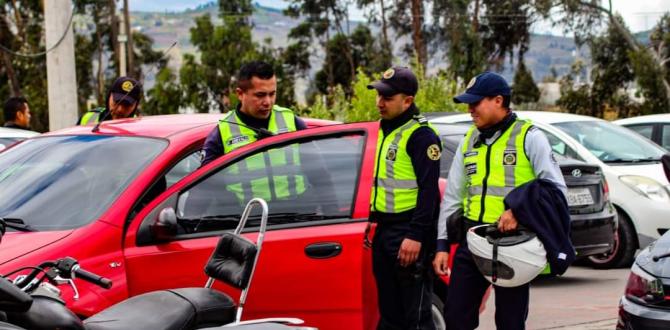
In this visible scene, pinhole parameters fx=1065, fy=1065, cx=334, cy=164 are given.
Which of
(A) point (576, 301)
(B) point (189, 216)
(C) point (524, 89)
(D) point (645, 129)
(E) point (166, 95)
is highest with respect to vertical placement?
(B) point (189, 216)

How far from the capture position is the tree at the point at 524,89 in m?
55.6

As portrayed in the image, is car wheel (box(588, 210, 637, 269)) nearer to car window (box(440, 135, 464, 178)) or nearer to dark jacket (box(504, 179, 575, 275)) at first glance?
car window (box(440, 135, 464, 178))

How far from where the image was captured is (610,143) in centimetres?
1122

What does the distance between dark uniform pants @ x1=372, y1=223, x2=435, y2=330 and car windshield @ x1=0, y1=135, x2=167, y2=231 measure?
1249 mm

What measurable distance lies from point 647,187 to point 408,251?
6006mm

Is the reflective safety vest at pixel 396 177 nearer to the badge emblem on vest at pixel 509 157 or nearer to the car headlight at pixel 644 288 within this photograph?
the badge emblem on vest at pixel 509 157

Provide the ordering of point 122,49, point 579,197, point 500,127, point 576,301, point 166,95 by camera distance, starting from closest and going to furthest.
Result: point 500,127, point 576,301, point 579,197, point 122,49, point 166,95

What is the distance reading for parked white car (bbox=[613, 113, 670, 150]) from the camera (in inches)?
509

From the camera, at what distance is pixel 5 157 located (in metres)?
6.00

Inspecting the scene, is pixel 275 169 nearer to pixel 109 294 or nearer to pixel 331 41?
pixel 109 294

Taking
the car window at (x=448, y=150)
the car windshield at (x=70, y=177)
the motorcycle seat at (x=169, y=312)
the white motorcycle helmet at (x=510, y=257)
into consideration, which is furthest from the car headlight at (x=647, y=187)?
the motorcycle seat at (x=169, y=312)

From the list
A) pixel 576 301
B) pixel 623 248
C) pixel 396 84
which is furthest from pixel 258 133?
pixel 623 248

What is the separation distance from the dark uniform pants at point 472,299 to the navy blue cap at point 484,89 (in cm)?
69

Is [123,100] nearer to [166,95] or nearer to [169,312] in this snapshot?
[169,312]
